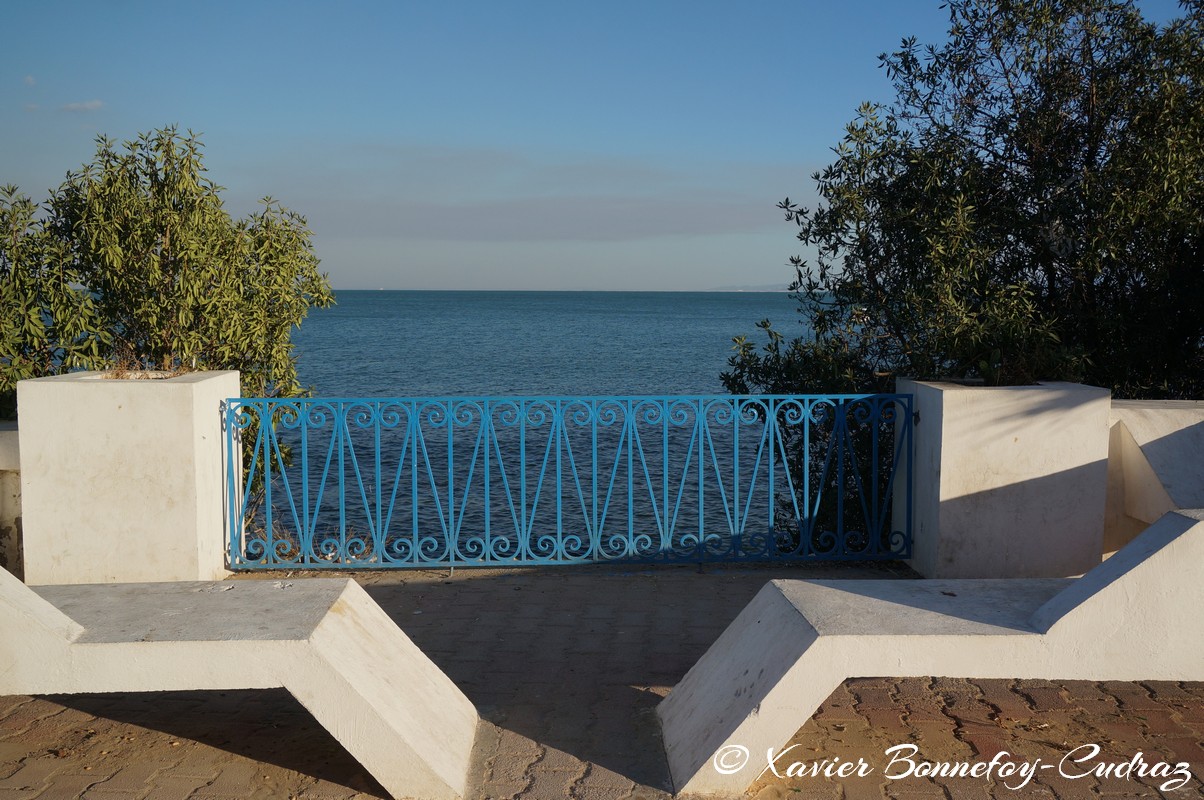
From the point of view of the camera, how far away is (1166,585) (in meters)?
4.20

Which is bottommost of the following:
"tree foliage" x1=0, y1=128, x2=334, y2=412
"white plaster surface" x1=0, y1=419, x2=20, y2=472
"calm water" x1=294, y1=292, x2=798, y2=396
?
"calm water" x1=294, y1=292, x2=798, y2=396

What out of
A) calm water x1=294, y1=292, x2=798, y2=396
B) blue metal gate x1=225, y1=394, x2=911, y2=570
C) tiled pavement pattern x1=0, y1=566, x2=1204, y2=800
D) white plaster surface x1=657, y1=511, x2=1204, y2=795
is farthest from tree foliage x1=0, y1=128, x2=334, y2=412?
calm water x1=294, y1=292, x2=798, y2=396

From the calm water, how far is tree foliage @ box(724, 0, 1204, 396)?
1149 cm

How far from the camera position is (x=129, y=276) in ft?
25.3

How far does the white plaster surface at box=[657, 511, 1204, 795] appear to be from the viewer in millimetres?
4035

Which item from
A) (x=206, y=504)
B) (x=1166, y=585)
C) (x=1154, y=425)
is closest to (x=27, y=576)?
(x=206, y=504)

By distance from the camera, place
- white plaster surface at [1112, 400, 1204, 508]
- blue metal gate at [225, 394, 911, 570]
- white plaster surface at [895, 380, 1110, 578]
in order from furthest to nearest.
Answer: blue metal gate at [225, 394, 911, 570] → white plaster surface at [895, 380, 1110, 578] → white plaster surface at [1112, 400, 1204, 508]

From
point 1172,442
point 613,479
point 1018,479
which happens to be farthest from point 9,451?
point 1172,442

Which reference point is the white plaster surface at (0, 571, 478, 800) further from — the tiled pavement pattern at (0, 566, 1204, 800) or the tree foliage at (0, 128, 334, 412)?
the tree foliage at (0, 128, 334, 412)

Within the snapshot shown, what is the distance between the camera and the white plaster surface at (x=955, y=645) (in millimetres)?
4035

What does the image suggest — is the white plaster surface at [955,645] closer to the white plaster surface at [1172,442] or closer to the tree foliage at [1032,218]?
the white plaster surface at [1172,442]

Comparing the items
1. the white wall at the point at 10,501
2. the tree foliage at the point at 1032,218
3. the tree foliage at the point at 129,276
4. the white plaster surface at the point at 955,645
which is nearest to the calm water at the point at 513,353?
the tree foliage at the point at 1032,218

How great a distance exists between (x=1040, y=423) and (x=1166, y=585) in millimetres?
2475

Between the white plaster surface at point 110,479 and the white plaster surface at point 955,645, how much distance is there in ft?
12.2
